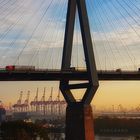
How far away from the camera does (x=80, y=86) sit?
126 feet

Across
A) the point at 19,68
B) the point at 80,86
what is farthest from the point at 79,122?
the point at 19,68

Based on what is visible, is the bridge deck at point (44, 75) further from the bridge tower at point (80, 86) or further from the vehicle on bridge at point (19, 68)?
the vehicle on bridge at point (19, 68)

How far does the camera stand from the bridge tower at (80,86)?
37.7 metres

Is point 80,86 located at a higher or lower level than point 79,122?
higher

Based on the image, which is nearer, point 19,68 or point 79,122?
point 79,122

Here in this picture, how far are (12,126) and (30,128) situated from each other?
242 cm

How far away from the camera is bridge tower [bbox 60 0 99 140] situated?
124 feet

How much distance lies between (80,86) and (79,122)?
3.30 meters

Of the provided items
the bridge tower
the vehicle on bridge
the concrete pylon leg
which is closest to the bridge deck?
the bridge tower

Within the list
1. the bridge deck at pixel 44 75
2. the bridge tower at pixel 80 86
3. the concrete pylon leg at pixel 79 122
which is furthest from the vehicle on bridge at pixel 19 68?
the concrete pylon leg at pixel 79 122

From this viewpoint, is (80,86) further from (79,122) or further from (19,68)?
(19,68)

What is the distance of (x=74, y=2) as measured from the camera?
3941 cm

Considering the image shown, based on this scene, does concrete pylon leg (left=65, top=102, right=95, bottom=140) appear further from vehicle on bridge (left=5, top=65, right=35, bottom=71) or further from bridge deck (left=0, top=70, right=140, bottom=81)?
vehicle on bridge (left=5, top=65, right=35, bottom=71)

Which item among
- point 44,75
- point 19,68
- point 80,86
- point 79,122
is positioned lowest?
point 79,122
